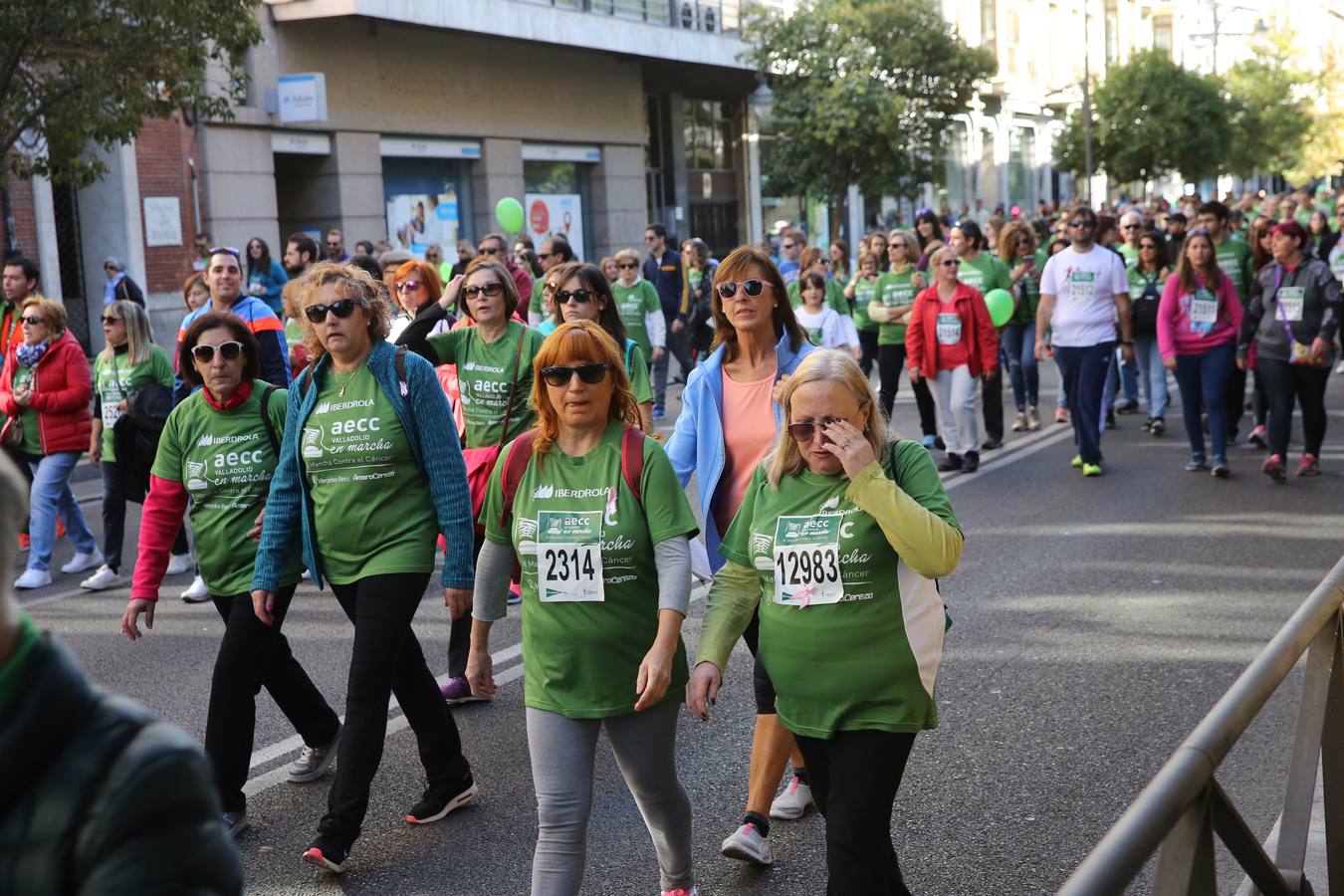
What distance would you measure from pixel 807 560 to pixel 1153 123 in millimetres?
48926

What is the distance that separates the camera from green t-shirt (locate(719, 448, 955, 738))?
12.0 feet

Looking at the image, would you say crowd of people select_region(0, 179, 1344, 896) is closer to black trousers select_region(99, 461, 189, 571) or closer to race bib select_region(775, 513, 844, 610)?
race bib select_region(775, 513, 844, 610)

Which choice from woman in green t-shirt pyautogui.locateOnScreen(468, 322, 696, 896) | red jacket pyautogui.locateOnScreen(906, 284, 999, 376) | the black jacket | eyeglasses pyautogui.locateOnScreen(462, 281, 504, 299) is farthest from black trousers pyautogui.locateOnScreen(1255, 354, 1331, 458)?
the black jacket

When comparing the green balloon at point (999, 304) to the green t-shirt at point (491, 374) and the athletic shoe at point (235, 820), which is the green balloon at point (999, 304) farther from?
the athletic shoe at point (235, 820)

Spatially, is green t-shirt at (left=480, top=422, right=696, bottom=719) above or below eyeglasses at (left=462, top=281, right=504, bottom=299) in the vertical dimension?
below

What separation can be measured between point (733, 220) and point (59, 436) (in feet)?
106

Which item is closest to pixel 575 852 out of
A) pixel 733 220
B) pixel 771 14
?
pixel 771 14

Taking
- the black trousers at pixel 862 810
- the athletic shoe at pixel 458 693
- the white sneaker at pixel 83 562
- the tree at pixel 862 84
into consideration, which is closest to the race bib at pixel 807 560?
the black trousers at pixel 862 810

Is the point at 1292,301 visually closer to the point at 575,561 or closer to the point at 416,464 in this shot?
the point at 416,464

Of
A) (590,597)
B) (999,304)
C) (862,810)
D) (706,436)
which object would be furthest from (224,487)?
(999,304)

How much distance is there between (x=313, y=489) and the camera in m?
5.05

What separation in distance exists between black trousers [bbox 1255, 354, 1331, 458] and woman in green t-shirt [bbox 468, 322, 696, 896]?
824cm

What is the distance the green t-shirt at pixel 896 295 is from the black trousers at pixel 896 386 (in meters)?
0.09

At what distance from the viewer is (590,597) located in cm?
413
